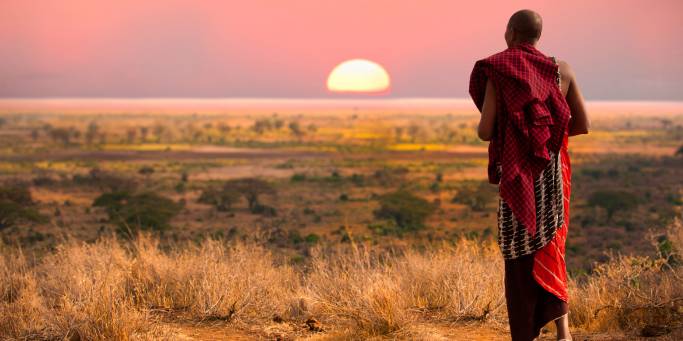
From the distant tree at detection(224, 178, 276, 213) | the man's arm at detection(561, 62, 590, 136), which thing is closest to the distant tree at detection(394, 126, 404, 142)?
the distant tree at detection(224, 178, 276, 213)

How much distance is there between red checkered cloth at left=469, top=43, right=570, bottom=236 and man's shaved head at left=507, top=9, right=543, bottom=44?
0.05 metres

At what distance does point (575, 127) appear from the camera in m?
4.35

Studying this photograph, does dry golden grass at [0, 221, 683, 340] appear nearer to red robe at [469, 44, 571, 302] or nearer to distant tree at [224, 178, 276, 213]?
red robe at [469, 44, 571, 302]

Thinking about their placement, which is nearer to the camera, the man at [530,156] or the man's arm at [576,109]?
the man at [530,156]

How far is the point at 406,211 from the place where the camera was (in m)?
26.7

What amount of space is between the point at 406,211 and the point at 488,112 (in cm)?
2276

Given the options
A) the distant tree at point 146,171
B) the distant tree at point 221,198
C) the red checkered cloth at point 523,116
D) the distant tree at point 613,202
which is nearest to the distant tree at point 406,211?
the distant tree at point 221,198

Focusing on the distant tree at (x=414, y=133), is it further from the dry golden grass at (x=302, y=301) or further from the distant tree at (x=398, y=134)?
the dry golden grass at (x=302, y=301)

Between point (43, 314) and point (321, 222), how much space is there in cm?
2042

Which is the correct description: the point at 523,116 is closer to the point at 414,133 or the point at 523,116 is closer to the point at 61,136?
the point at 61,136

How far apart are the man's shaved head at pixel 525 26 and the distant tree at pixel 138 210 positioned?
18.2 m

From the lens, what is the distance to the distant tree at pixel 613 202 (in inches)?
1131

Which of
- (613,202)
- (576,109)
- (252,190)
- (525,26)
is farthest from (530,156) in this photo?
(252,190)

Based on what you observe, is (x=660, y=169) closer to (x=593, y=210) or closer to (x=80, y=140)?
(x=593, y=210)
